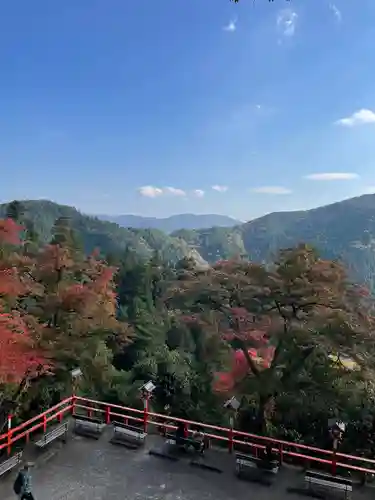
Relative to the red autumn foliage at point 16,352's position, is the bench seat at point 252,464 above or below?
below

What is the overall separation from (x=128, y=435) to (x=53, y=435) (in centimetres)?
212

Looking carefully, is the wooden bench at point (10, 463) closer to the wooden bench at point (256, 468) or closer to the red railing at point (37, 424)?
the red railing at point (37, 424)

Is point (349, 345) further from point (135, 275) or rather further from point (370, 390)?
point (135, 275)

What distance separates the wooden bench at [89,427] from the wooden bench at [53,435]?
434mm

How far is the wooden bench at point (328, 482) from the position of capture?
10352 mm

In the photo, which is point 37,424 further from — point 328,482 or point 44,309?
point 328,482

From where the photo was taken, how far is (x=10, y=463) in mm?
11141

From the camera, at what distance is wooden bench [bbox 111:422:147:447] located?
42.5 feet

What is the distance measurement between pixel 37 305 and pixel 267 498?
12594 millimetres

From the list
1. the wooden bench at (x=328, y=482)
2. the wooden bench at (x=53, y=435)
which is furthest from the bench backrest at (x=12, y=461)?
the wooden bench at (x=328, y=482)

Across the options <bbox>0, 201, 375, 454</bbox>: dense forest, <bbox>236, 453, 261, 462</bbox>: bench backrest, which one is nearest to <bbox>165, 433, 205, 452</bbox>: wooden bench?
<bbox>236, 453, 261, 462</bbox>: bench backrest

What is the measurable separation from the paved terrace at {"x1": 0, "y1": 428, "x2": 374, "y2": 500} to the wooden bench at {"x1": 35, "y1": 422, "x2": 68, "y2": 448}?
0.80ft

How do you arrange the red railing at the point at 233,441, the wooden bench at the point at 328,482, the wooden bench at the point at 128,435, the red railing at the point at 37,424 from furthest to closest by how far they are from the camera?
the wooden bench at the point at 128,435
the red railing at the point at 37,424
the red railing at the point at 233,441
the wooden bench at the point at 328,482

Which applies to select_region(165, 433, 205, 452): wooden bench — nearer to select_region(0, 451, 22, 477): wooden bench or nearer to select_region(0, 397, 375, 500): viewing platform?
select_region(0, 397, 375, 500): viewing platform
